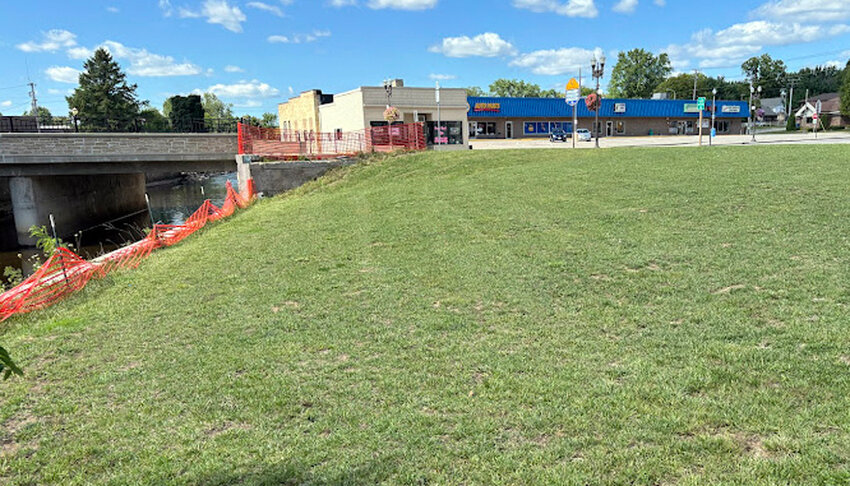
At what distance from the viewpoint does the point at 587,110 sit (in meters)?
61.3

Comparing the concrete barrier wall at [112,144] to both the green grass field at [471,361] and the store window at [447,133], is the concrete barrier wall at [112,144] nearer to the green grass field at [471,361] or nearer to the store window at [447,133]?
→ the store window at [447,133]

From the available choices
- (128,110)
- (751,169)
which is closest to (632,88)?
(128,110)

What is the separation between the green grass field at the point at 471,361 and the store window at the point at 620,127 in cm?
5808

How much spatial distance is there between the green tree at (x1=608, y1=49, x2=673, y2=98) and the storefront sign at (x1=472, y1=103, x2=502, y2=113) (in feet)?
238

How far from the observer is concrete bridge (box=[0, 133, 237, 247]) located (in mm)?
25062

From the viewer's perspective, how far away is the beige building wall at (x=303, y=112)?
44094mm

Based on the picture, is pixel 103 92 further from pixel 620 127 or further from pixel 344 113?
pixel 620 127

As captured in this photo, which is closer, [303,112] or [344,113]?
[344,113]

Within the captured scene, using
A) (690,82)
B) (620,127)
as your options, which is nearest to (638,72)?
(690,82)

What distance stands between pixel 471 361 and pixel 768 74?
501 feet

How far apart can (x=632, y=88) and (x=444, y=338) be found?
126488mm

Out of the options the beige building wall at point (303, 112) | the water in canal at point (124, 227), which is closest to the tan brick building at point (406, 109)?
the beige building wall at point (303, 112)

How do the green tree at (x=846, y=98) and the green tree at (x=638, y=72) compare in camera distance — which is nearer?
the green tree at (x=846, y=98)

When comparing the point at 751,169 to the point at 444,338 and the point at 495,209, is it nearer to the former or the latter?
the point at 495,209
